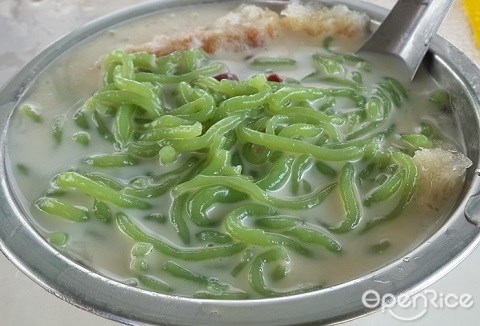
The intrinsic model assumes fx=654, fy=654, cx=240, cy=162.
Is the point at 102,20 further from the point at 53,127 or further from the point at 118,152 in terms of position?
the point at 118,152

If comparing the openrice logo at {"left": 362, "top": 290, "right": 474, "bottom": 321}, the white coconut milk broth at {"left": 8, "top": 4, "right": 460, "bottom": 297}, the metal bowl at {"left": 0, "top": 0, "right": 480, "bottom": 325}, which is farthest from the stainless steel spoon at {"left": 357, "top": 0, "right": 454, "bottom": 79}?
the openrice logo at {"left": 362, "top": 290, "right": 474, "bottom": 321}

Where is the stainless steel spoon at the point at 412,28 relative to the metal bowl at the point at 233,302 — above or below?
above

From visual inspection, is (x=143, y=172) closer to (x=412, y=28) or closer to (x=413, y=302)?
(x=413, y=302)

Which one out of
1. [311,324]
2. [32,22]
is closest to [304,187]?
[311,324]

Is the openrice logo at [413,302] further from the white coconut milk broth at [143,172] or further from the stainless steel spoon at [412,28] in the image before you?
the stainless steel spoon at [412,28]

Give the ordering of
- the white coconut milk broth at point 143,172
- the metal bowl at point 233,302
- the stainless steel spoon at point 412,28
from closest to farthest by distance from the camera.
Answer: the metal bowl at point 233,302
the white coconut milk broth at point 143,172
the stainless steel spoon at point 412,28

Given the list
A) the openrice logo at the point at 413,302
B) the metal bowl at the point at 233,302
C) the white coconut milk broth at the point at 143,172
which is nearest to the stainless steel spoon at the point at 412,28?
the white coconut milk broth at the point at 143,172

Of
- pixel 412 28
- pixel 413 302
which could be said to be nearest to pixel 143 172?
pixel 413 302

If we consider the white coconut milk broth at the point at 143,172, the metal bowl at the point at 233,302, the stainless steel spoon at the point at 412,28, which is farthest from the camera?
the stainless steel spoon at the point at 412,28
